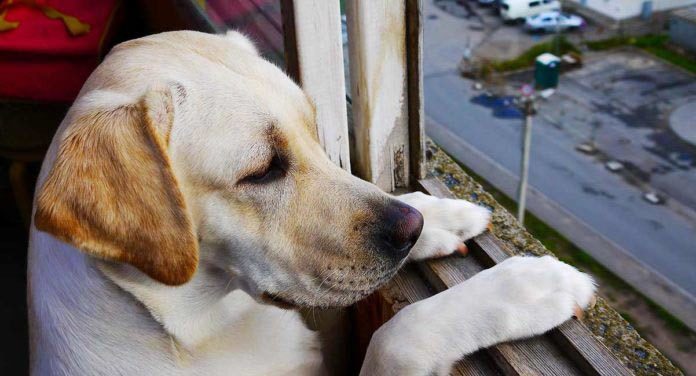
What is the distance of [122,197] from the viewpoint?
918 mm

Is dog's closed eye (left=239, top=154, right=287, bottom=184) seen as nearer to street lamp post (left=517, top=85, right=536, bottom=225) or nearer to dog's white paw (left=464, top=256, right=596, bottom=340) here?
dog's white paw (left=464, top=256, right=596, bottom=340)

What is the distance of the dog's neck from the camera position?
1067mm

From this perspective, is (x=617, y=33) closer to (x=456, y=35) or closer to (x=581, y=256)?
(x=456, y=35)

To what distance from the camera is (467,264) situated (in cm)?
124

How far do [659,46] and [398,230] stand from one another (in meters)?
9.60

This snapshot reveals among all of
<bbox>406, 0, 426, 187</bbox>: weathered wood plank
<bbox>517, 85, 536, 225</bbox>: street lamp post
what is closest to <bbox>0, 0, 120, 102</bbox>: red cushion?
<bbox>406, 0, 426, 187</bbox>: weathered wood plank

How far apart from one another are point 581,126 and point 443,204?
1024cm

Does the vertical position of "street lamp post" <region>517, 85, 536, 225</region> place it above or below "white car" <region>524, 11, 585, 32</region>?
below

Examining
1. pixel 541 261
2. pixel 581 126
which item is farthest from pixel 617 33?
pixel 541 261

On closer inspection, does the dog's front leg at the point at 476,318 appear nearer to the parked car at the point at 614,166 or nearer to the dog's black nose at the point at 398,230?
the dog's black nose at the point at 398,230

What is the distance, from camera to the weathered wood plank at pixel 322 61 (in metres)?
1.21

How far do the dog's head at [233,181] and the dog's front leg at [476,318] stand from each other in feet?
0.30

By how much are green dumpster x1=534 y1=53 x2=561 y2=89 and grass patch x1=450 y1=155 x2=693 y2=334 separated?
2668 millimetres

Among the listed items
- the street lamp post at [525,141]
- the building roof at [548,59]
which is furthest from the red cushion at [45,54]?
the building roof at [548,59]
